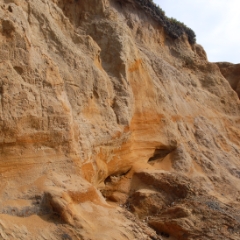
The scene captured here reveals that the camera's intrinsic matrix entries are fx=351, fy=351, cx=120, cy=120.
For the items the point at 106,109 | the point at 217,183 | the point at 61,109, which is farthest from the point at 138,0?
the point at 61,109

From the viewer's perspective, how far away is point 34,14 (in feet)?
22.8

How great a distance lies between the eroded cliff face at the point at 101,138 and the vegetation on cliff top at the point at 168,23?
0.67 meters

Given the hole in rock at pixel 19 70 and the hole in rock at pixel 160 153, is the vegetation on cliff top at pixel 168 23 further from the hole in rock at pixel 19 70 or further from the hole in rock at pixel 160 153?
the hole in rock at pixel 19 70

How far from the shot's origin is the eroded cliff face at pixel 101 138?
5125mm

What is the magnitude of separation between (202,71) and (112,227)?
9922mm

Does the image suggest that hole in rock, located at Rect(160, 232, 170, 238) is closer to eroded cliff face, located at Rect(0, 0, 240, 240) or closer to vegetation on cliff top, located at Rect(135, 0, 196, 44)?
eroded cliff face, located at Rect(0, 0, 240, 240)

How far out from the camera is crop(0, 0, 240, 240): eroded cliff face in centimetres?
512

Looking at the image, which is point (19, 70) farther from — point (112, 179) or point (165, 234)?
point (165, 234)

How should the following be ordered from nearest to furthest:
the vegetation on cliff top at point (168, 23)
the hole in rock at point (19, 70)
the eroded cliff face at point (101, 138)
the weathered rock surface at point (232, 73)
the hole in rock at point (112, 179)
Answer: the eroded cliff face at point (101, 138), the hole in rock at point (19, 70), the hole in rock at point (112, 179), the vegetation on cliff top at point (168, 23), the weathered rock surface at point (232, 73)

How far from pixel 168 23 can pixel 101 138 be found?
7886 mm

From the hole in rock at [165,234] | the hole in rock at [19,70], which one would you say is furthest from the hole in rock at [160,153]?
the hole in rock at [19,70]

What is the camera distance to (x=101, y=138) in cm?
721

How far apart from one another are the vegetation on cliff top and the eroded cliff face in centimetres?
67

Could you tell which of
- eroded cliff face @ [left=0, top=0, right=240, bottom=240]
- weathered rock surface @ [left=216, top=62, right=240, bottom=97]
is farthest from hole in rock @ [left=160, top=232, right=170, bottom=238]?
weathered rock surface @ [left=216, top=62, right=240, bottom=97]
